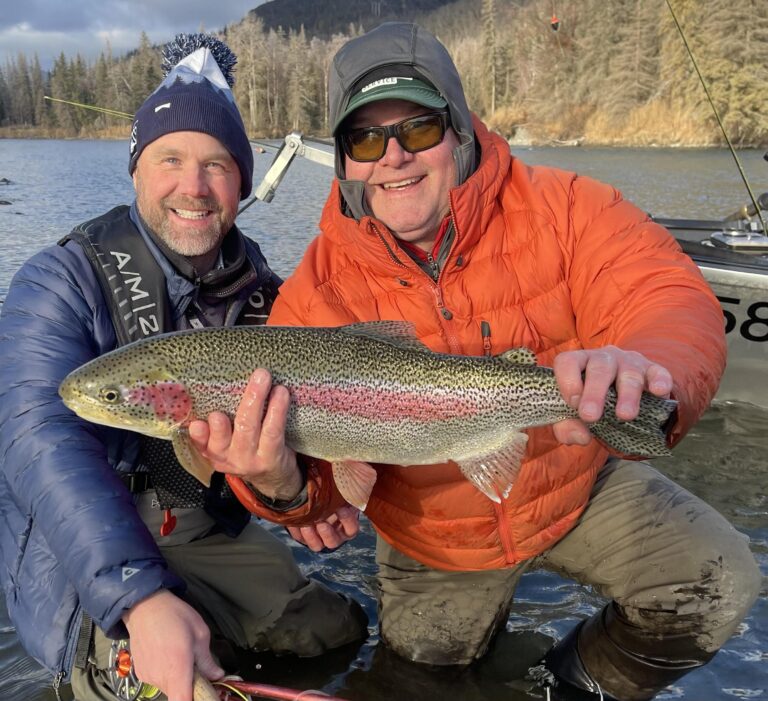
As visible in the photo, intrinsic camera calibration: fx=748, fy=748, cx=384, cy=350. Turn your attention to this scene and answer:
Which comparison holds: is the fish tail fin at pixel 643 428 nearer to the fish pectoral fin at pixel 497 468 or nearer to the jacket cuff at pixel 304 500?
the fish pectoral fin at pixel 497 468

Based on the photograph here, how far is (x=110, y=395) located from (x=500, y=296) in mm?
Result: 1667

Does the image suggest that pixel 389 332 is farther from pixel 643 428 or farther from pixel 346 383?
pixel 643 428

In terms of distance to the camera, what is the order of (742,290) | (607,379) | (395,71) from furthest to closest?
(742,290)
(395,71)
(607,379)

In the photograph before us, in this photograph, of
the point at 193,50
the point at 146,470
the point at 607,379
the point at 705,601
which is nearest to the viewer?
the point at 607,379

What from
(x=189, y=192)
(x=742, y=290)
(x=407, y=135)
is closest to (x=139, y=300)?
(x=189, y=192)

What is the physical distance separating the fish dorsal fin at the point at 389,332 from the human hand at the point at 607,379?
762 millimetres

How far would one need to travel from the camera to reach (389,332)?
3.03m

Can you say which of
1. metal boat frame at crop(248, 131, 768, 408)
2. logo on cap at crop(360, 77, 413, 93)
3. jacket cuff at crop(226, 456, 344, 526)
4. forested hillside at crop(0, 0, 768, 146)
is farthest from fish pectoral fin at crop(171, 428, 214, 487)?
forested hillside at crop(0, 0, 768, 146)

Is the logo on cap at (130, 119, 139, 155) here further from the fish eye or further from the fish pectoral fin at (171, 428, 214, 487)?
the fish pectoral fin at (171, 428, 214, 487)

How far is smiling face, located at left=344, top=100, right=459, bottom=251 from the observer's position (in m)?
3.33

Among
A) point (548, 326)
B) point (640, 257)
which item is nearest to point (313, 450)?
point (548, 326)

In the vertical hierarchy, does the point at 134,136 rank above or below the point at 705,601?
above

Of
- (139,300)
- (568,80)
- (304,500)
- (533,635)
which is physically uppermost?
(568,80)

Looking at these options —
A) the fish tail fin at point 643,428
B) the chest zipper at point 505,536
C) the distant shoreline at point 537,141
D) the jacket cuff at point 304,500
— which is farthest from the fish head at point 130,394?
the distant shoreline at point 537,141
